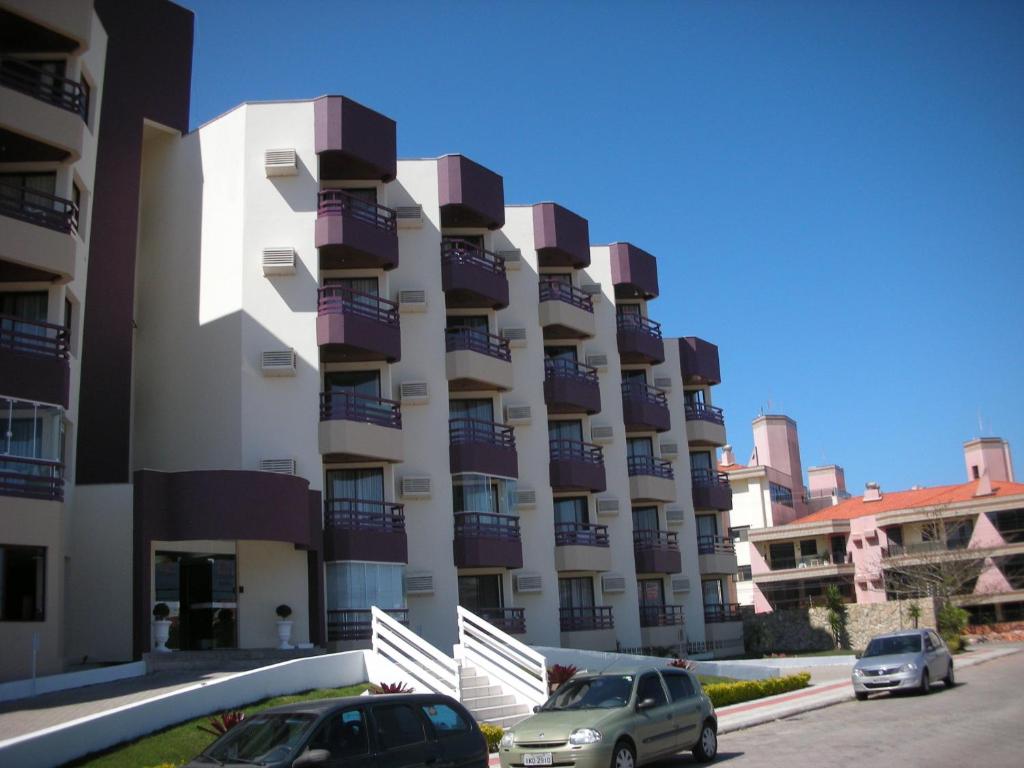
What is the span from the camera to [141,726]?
59.8ft

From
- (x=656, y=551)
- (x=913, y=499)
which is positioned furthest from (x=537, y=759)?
(x=913, y=499)

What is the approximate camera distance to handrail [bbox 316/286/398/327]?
108 feet

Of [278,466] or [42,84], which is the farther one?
[278,466]

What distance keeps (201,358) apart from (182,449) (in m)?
2.73

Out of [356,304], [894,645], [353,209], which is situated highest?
[353,209]

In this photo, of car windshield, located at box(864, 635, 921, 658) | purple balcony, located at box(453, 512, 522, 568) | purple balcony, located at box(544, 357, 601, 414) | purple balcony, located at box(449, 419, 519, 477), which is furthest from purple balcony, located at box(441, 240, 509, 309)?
car windshield, located at box(864, 635, 921, 658)

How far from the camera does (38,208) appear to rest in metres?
27.1

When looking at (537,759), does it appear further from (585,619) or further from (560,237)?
(560,237)

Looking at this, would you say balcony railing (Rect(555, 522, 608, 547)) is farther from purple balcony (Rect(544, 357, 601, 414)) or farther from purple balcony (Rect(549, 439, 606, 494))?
purple balcony (Rect(544, 357, 601, 414))

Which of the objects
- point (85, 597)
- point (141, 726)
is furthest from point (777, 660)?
point (141, 726)

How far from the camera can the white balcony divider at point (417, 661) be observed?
76.1 feet

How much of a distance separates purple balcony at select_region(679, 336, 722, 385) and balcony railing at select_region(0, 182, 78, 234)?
100 ft

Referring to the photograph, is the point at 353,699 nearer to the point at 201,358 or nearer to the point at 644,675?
the point at 644,675

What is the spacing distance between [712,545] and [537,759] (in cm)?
3660
